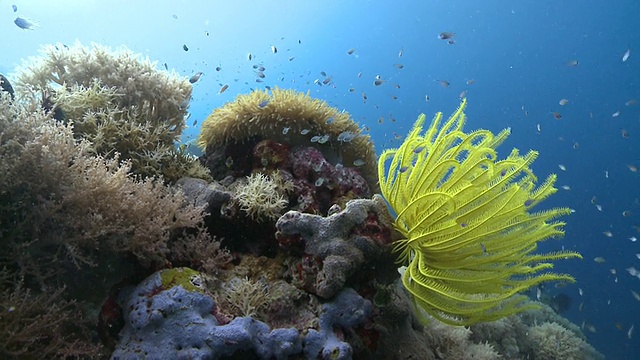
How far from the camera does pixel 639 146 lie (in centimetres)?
5425

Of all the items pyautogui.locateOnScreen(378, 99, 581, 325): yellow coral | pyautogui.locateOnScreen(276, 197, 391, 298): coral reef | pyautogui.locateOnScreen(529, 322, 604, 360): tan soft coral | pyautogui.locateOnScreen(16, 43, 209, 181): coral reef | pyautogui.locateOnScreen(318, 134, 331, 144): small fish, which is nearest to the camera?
pyautogui.locateOnScreen(276, 197, 391, 298): coral reef

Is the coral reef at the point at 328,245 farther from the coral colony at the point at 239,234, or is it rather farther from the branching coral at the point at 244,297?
the branching coral at the point at 244,297

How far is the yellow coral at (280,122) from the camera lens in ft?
16.9

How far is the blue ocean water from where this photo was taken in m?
48.2

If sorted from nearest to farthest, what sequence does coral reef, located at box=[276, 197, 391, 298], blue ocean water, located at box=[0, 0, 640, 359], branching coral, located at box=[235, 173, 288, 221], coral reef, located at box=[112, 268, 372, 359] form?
coral reef, located at box=[112, 268, 372, 359] < coral reef, located at box=[276, 197, 391, 298] < branching coral, located at box=[235, 173, 288, 221] < blue ocean water, located at box=[0, 0, 640, 359]

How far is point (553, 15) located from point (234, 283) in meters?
76.0

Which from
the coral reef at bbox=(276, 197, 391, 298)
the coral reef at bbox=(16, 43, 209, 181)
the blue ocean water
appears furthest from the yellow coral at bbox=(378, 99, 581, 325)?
the blue ocean water

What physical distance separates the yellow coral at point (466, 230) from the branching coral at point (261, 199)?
1322mm

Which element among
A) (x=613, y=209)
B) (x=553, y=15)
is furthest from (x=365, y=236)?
(x=553, y=15)

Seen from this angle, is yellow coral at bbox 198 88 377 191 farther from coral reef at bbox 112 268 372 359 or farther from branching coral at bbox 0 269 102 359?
branching coral at bbox 0 269 102 359

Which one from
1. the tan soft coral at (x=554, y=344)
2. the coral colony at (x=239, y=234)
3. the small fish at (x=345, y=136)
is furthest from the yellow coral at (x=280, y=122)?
the tan soft coral at (x=554, y=344)

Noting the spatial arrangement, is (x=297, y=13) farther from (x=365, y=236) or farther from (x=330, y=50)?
(x=365, y=236)

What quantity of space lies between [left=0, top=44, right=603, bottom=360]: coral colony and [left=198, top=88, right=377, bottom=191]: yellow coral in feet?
0.08

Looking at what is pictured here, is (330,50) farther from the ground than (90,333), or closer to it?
farther from the ground
